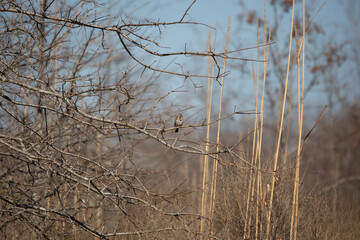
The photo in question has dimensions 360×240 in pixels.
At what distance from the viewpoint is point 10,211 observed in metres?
3.26

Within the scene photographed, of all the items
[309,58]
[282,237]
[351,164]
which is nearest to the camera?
[282,237]

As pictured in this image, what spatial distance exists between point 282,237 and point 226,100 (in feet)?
29.0

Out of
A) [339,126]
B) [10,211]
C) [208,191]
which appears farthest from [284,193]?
[339,126]

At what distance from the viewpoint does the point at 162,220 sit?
4.98m

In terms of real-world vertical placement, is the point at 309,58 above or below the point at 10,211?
above

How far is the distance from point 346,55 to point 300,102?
33.2 feet


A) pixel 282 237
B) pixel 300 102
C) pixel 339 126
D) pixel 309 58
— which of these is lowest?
pixel 282 237

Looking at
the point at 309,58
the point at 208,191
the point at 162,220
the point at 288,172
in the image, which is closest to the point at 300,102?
the point at 288,172

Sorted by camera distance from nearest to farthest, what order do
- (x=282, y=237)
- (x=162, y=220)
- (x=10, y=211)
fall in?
1. (x=10, y=211)
2. (x=282, y=237)
3. (x=162, y=220)

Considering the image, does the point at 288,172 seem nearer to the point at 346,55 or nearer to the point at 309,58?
the point at 309,58

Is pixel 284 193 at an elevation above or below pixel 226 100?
below

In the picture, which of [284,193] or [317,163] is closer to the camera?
[284,193]

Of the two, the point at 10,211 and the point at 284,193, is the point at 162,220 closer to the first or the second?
the point at 284,193

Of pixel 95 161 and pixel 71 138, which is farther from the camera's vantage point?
pixel 71 138
